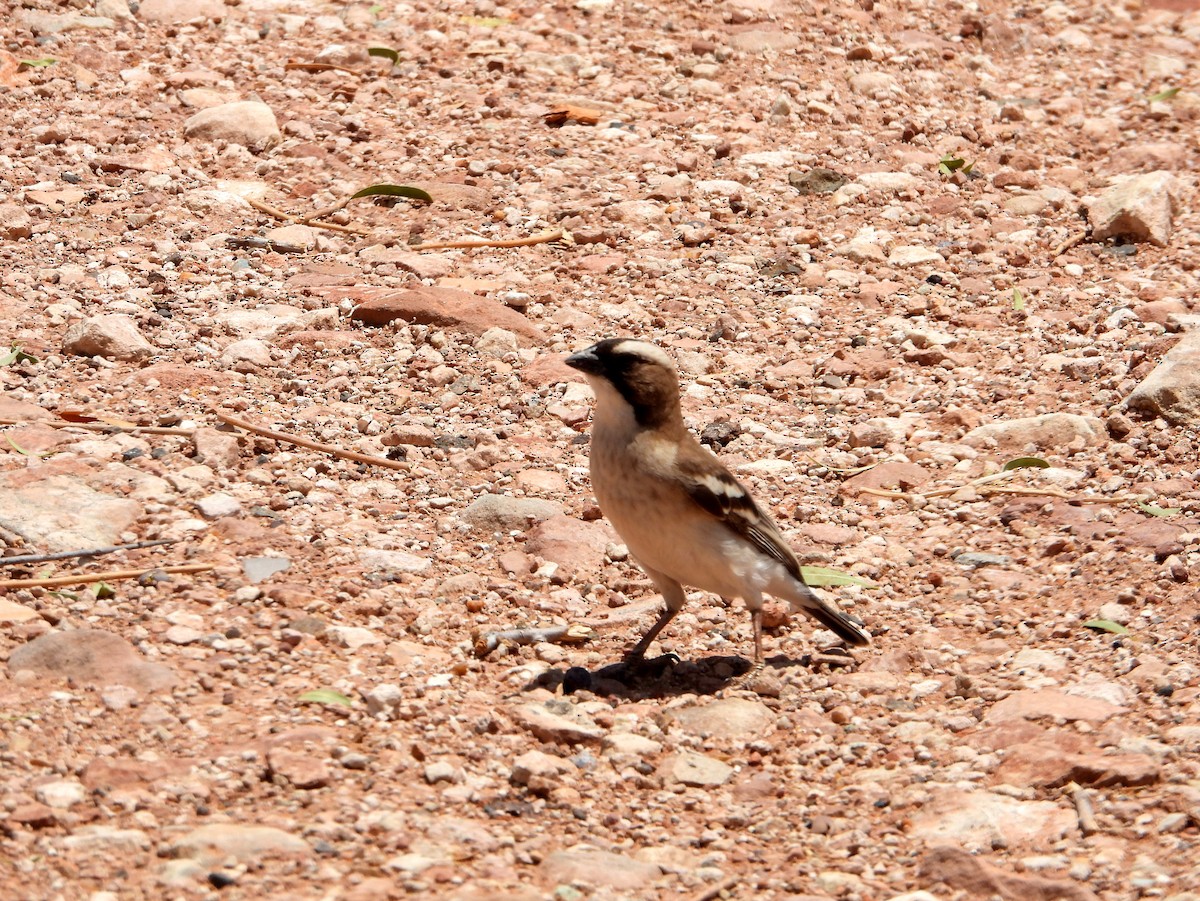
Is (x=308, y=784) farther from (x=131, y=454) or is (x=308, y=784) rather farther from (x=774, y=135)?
(x=774, y=135)

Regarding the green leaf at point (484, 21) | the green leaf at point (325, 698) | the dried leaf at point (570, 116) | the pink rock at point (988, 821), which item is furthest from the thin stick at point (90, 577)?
the green leaf at point (484, 21)

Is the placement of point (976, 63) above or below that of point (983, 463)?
above

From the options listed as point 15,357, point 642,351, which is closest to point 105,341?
point 15,357

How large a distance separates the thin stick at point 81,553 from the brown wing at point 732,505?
1.88 metres

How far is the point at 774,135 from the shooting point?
31.9 ft

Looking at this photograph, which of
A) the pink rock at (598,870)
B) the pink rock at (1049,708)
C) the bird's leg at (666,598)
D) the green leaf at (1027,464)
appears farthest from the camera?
the green leaf at (1027,464)

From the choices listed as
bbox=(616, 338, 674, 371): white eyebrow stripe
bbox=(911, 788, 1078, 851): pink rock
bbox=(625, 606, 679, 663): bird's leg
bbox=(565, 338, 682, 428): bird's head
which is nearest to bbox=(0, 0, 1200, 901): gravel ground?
bbox=(911, 788, 1078, 851): pink rock

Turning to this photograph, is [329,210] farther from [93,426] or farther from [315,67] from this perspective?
[93,426]

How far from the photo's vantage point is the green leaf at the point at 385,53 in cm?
1014

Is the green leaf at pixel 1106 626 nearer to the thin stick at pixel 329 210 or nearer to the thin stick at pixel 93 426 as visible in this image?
the thin stick at pixel 93 426

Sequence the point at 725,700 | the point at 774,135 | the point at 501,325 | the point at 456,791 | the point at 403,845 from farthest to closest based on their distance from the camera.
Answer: the point at 774,135 → the point at 501,325 → the point at 725,700 → the point at 456,791 → the point at 403,845

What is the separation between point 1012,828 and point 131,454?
358 cm

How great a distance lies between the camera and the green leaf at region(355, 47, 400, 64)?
1014 cm

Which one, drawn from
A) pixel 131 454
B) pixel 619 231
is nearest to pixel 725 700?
pixel 131 454
